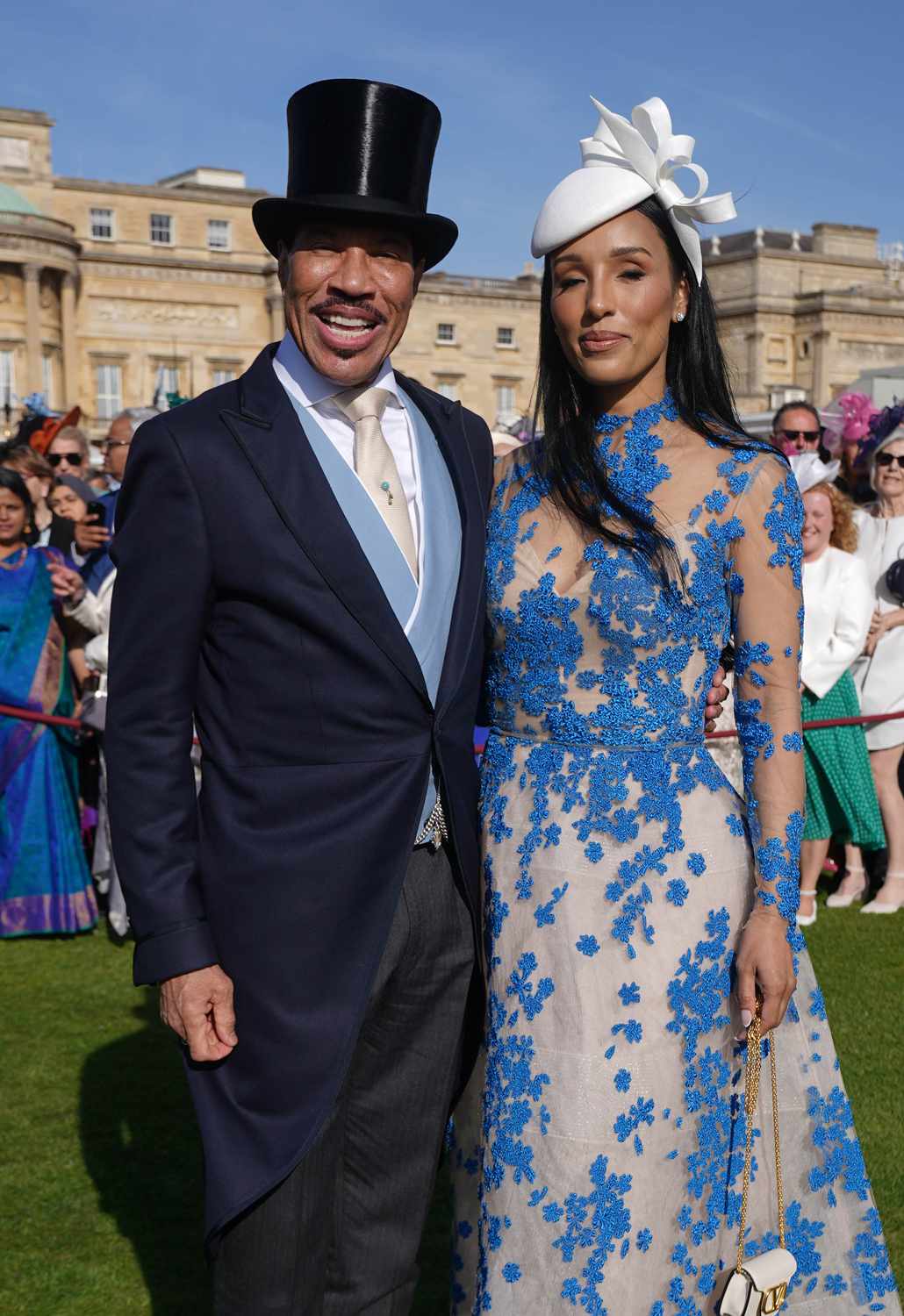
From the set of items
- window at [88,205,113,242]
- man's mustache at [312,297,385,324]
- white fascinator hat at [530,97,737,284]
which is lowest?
man's mustache at [312,297,385,324]

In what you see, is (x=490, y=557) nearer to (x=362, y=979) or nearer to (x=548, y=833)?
(x=548, y=833)

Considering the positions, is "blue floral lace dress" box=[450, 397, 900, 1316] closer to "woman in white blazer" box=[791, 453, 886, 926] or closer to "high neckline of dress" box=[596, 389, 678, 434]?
"high neckline of dress" box=[596, 389, 678, 434]

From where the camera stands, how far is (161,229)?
5634 centimetres

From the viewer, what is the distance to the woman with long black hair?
2.55m

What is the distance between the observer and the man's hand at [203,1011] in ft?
7.98

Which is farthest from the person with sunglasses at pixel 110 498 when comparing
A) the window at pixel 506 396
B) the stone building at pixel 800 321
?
the stone building at pixel 800 321

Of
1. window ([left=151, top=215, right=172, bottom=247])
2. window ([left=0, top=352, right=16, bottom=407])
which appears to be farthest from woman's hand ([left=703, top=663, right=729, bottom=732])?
window ([left=151, top=215, right=172, bottom=247])

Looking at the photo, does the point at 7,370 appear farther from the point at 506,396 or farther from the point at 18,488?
the point at 18,488

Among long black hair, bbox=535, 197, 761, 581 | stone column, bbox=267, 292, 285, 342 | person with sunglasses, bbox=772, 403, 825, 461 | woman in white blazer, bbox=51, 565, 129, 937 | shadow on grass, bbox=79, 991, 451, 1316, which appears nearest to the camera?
long black hair, bbox=535, 197, 761, 581

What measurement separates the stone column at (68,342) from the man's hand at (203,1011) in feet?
156

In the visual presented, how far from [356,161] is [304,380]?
387 mm

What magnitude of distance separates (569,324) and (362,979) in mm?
1232

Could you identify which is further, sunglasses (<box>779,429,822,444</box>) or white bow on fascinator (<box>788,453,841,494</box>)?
sunglasses (<box>779,429,822,444</box>)

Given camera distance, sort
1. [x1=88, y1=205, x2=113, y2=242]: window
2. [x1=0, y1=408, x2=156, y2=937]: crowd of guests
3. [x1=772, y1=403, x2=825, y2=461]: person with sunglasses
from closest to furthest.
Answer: [x1=0, y1=408, x2=156, y2=937]: crowd of guests < [x1=772, y1=403, x2=825, y2=461]: person with sunglasses < [x1=88, y1=205, x2=113, y2=242]: window
